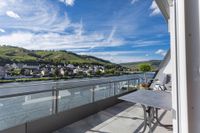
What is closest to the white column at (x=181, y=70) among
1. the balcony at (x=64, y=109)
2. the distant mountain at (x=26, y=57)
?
the balcony at (x=64, y=109)

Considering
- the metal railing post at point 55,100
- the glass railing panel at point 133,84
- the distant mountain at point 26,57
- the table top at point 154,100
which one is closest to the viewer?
the table top at point 154,100

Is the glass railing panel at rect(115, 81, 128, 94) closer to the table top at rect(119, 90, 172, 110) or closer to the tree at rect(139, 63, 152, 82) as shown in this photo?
the tree at rect(139, 63, 152, 82)

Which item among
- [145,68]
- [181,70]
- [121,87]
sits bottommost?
[121,87]

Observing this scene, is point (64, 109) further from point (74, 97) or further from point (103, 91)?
point (103, 91)

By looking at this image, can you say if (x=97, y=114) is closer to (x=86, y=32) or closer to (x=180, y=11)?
(x=180, y=11)

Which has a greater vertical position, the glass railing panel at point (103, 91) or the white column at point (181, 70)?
the white column at point (181, 70)

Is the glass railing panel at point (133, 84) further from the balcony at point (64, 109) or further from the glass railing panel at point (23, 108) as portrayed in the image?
the glass railing panel at point (23, 108)

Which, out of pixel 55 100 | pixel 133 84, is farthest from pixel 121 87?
pixel 55 100
